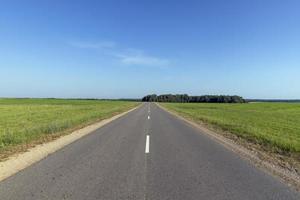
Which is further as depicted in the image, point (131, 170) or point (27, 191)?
point (131, 170)

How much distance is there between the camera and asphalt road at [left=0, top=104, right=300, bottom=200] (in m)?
6.16

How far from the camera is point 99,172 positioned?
26.2 feet

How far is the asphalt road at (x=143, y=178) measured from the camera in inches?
243

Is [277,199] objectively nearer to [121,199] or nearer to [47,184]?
[121,199]

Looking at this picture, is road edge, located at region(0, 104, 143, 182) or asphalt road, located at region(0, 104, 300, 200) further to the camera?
road edge, located at region(0, 104, 143, 182)

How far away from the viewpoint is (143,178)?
24.2 feet

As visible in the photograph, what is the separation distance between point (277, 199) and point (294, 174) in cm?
273

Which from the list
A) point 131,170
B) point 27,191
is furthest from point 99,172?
point 27,191

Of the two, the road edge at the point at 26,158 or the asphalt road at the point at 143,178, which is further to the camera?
the road edge at the point at 26,158

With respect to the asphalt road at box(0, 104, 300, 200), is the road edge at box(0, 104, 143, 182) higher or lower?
lower

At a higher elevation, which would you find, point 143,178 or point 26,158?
point 143,178

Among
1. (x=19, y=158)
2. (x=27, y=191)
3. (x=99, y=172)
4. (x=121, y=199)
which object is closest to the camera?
(x=121, y=199)

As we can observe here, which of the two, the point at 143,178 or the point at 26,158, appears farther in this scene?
the point at 26,158

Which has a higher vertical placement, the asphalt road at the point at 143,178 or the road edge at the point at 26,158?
the asphalt road at the point at 143,178
